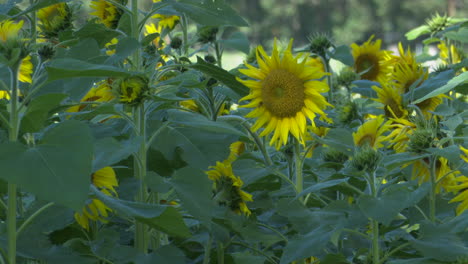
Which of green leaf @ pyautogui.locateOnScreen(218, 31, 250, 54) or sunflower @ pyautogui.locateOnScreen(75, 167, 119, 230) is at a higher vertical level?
green leaf @ pyautogui.locateOnScreen(218, 31, 250, 54)

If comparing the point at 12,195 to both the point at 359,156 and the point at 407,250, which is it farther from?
the point at 407,250

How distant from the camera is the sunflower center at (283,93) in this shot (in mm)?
1443

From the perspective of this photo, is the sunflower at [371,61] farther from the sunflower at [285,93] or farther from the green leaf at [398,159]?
Answer: the green leaf at [398,159]

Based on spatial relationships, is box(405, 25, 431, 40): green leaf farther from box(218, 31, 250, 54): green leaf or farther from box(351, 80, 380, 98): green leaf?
box(218, 31, 250, 54): green leaf

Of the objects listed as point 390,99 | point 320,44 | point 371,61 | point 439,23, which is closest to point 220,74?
point 390,99

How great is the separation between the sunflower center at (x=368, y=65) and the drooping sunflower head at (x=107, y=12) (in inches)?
47.1

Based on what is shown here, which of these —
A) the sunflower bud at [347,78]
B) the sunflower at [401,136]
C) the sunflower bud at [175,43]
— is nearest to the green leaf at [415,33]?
the sunflower bud at [347,78]

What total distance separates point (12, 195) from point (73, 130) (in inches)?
6.1

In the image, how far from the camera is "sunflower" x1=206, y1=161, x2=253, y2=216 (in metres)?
1.39

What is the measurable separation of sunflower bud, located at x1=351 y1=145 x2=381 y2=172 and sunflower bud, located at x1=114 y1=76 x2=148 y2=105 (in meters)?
0.37

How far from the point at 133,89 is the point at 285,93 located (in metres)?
0.36

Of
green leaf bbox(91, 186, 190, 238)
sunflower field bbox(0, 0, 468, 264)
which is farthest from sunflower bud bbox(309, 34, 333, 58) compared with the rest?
green leaf bbox(91, 186, 190, 238)

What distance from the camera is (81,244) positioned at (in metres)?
1.24

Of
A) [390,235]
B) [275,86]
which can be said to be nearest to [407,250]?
[390,235]
